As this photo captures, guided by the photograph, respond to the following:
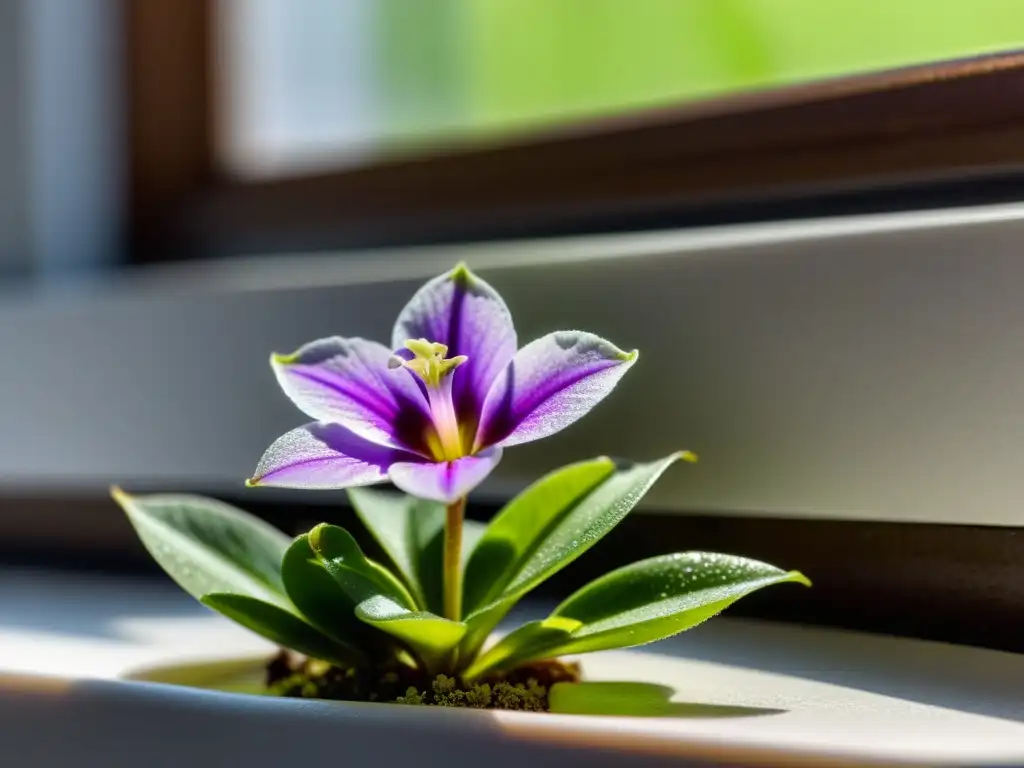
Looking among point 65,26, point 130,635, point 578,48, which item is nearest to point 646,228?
point 578,48

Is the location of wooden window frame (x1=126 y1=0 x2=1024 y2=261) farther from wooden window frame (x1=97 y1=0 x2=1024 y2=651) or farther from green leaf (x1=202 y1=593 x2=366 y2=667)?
green leaf (x1=202 y1=593 x2=366 y2=667)

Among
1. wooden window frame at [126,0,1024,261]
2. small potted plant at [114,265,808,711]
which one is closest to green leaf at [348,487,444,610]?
small potted plant at [114,265,808,711]

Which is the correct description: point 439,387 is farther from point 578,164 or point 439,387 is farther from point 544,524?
point 578,164

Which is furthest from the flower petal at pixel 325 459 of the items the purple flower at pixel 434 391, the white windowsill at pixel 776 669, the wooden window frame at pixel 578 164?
the wooden window frame at pixel 578 164

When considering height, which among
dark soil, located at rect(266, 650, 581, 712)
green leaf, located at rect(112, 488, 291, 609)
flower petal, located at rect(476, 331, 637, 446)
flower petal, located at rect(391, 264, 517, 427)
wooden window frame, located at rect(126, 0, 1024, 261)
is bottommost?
dark soil, located at rect(266, 650, 581, 712)

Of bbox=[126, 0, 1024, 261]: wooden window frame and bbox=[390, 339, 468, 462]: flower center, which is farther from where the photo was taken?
bbox=[126, 0, 1024, 261]: wooden window frame
